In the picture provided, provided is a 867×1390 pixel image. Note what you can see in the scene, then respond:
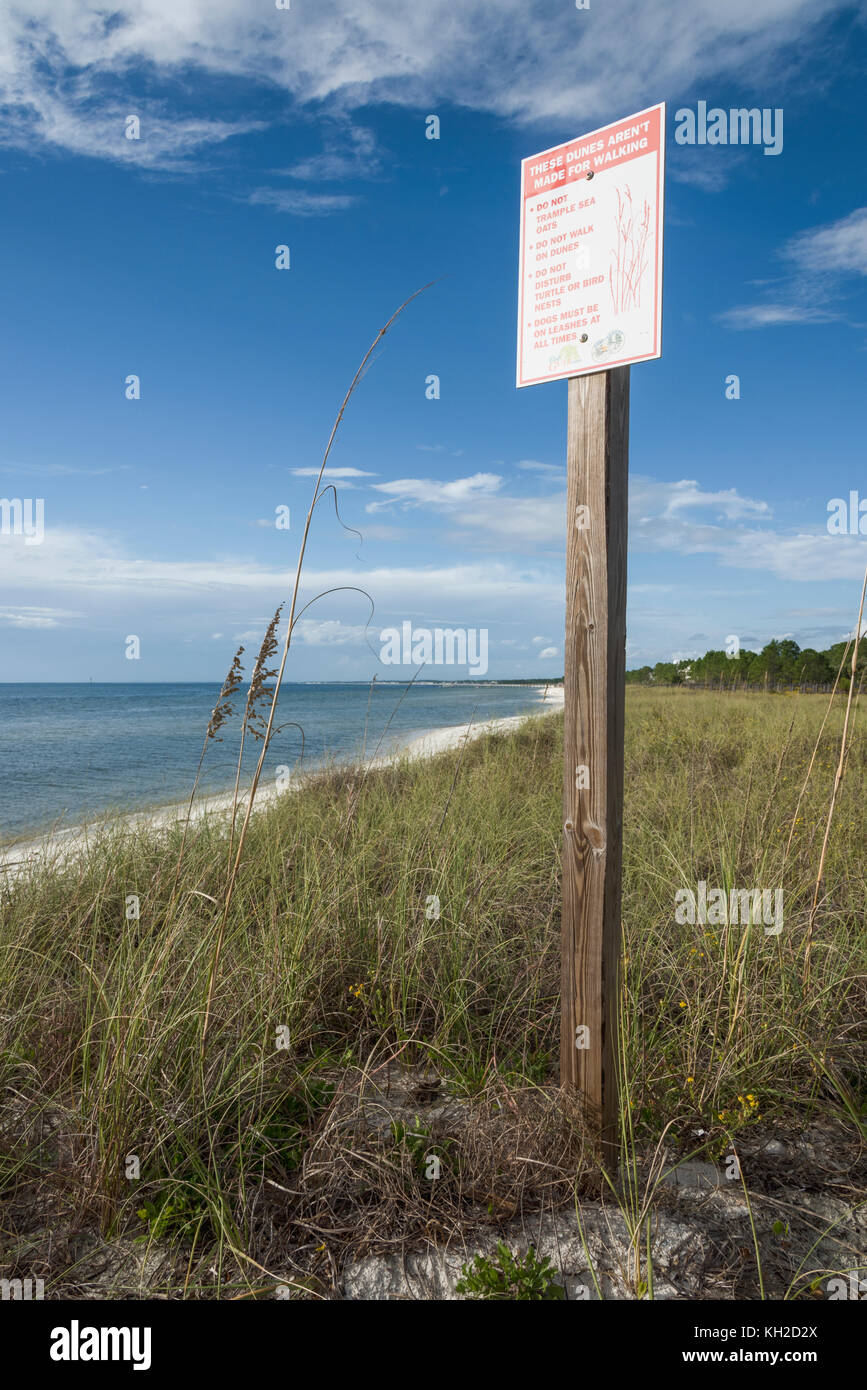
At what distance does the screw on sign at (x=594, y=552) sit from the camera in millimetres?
2168

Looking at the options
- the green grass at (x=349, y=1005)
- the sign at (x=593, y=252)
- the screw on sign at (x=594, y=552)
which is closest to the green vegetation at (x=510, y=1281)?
the green grass at (x=349, y=1005)

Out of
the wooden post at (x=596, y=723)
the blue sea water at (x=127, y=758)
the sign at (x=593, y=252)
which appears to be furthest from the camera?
the blue sea water at (x=127, y=758)

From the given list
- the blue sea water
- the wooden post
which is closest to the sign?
the wooden post

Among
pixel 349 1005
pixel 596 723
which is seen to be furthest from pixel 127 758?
pixel 596 723

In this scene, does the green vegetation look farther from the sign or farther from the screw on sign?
the sign

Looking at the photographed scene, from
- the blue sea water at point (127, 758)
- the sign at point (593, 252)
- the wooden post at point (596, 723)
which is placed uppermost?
the sign at point (593, 252)

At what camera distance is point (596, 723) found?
2217 mm

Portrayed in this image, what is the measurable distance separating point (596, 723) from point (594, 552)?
533 millimetres

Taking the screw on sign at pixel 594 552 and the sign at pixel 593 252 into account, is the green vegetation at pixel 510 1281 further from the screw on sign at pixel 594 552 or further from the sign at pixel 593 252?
the sign at pixel 593 252

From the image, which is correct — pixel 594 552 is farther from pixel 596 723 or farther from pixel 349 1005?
pixel 349 1005

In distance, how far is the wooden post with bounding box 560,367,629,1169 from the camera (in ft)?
7.20

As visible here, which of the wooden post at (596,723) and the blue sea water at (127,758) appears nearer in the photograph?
the wooden post at (596,723)
